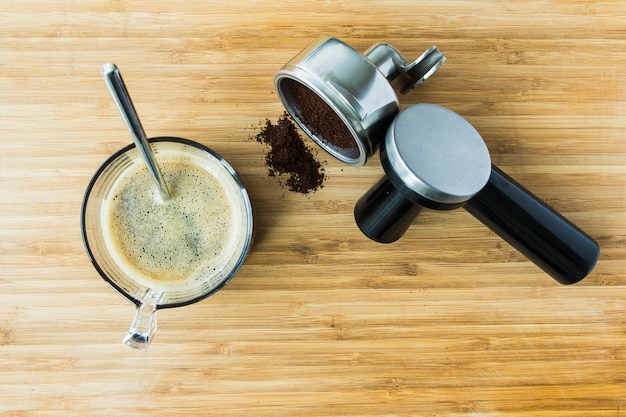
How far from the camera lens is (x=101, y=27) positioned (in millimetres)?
860

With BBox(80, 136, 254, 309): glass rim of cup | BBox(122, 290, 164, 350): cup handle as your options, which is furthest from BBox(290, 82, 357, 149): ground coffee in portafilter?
BBox(122, 290, 164, 350): cup handle

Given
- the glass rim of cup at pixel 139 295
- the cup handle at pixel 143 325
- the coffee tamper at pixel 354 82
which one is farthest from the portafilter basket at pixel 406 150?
the cup handle at pixel 143 325

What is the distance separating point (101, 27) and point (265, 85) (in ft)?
0.94

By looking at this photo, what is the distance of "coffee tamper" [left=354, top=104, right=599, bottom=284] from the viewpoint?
0.71m

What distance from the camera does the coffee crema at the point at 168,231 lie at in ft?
2.58

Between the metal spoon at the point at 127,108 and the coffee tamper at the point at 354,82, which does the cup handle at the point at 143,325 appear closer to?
the metal spoon at the point at 127,108

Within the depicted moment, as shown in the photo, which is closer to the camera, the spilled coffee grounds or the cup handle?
the cup handle

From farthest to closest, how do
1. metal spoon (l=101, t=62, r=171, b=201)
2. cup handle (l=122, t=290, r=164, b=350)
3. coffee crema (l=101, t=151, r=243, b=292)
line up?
coffee crema (l=101, t=151, r=243, b=292) → cup handle (l=122, t=290, r=164, b=350) → metal spoon (l=101, t=62, r=171, b=201)

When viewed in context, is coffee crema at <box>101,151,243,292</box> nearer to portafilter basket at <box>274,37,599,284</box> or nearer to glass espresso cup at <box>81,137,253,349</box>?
glass espresso cup at <box>81,137,253,349</box>

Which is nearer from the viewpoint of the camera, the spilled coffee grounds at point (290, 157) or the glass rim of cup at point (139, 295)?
the glass rim of cup at point (139, 295)

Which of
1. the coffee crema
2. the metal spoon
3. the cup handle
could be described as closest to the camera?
the metal spoon

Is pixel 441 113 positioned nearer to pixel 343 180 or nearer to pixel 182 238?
pixel 343 180

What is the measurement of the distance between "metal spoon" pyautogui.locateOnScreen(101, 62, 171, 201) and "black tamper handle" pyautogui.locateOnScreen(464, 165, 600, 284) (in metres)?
0.46

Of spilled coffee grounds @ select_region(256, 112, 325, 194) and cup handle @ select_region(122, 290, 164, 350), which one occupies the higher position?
spilled coffee grounds @ select_region(256, 112, 325, 194)
